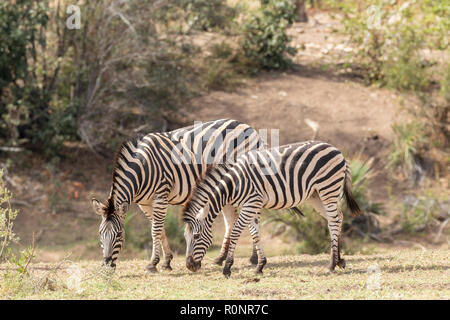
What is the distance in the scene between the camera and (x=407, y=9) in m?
19.1

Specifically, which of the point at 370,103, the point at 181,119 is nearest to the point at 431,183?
the point at 370,103

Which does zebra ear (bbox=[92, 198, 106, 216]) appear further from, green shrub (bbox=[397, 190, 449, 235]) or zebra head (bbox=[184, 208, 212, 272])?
green shrub (bbox=[397, 190, 449, 235])

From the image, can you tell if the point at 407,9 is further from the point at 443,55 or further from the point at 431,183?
the point at 431,183

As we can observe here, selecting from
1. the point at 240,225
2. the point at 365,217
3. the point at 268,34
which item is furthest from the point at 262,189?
the point at 268,34

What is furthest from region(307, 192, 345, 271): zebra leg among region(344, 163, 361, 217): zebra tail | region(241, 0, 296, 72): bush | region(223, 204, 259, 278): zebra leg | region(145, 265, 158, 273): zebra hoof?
region(241, 0, 296, 72): bush

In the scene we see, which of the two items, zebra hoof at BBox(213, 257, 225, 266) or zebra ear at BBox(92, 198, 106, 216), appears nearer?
zebra ear at BBox(92, 198, 106, 216)

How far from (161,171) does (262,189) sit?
1.44 m

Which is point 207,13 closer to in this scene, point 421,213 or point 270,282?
point 421,213

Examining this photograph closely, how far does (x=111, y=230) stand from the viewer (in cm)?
821

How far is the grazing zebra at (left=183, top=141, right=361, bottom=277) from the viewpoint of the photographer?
8453 mm

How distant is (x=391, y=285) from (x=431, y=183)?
9.35 meters

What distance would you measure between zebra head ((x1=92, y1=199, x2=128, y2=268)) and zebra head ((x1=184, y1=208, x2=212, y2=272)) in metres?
0.82

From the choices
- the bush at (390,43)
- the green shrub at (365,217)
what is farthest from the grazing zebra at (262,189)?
the bush at (390,43)

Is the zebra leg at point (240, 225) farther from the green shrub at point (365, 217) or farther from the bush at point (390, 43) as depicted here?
the bush at point (390, 43)
